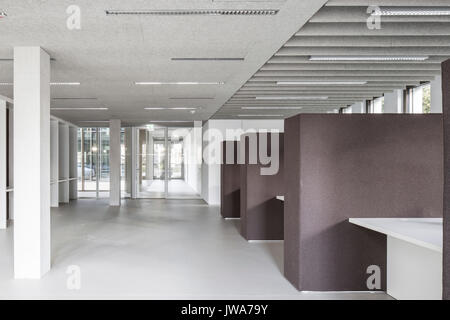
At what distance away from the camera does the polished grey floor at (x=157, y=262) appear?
4.91 m

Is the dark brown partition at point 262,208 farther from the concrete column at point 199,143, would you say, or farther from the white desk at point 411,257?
the concrete column at point 199,143

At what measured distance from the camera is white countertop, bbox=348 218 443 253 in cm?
342

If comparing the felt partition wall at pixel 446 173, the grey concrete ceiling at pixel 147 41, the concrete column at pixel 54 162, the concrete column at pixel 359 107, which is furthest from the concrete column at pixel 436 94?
the concrete column at pixel 54 162

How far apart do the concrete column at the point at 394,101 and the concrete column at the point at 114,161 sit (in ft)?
29.7

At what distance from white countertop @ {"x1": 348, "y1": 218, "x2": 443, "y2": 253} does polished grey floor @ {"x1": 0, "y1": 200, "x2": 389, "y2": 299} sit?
3.03 feet

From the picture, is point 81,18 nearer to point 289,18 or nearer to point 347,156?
point 289,18

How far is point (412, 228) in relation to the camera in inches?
162

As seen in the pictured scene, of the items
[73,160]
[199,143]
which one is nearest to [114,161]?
[73,160]

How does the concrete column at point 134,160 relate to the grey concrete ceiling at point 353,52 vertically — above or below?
below

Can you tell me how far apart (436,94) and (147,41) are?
6059 millimetres
